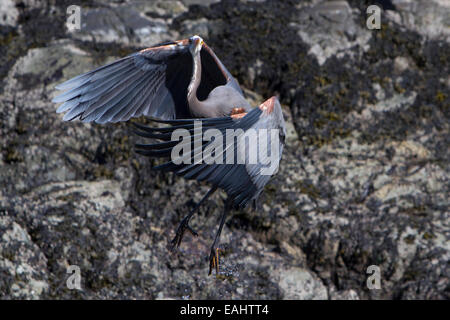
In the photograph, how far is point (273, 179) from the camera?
9008 millimetres

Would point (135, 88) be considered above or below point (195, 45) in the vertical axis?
below

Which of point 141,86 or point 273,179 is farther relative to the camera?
point 273,179

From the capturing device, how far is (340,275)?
28.1ft

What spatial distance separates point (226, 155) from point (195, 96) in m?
1.14

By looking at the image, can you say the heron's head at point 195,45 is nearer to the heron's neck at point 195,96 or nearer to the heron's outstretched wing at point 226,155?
the heron's neck at point 195,96

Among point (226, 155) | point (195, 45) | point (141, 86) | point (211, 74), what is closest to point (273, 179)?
point (211, 74)

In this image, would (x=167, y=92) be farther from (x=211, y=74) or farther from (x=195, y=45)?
(x=195, y=45)

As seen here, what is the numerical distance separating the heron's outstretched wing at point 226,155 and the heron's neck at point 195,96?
0.85m

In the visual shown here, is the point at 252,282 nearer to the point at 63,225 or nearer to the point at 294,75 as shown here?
the point at 63,225

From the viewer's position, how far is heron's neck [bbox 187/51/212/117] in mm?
5836

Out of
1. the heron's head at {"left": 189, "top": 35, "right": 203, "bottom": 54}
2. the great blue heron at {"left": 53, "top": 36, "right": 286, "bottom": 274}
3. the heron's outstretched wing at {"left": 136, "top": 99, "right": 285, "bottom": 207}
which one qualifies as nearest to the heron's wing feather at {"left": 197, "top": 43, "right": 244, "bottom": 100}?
the great blue heron at {"left": 53, "top": 36, "right": 286, "bottom": 274}

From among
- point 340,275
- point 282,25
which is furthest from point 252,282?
point 282,25

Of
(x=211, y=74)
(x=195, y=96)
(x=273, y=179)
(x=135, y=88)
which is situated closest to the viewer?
(x=195, y=96)

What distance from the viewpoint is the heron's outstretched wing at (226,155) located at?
4.69 metres
